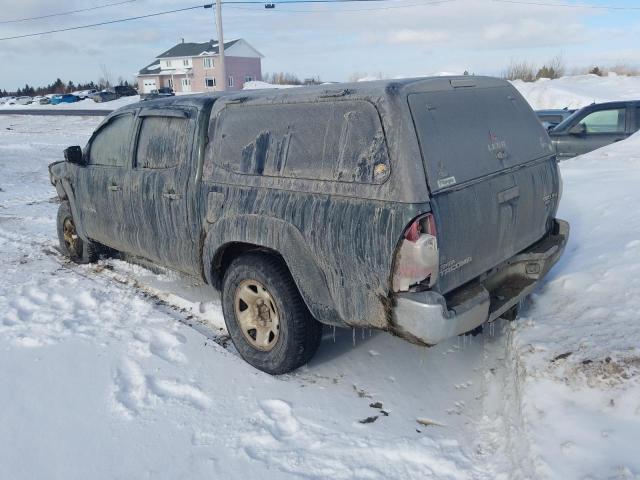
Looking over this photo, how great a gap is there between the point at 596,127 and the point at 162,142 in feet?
28.2

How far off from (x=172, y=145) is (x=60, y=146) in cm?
1638

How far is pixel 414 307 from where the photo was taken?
303cm

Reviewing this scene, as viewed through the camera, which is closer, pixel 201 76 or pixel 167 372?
pixel 167 372

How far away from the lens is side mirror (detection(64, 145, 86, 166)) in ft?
18.6

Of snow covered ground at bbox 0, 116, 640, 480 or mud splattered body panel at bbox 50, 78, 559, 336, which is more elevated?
mud splattered body panel at bbox 50, 78, 559, 336

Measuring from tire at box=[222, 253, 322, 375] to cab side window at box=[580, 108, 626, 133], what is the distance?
27.9ft

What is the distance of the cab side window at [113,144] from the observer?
5121 millimetres

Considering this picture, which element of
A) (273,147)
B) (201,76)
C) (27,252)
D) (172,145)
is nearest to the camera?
(273,147)

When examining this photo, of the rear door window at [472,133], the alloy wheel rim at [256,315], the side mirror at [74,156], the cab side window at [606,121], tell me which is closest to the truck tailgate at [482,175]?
the rear door window at [472,133]

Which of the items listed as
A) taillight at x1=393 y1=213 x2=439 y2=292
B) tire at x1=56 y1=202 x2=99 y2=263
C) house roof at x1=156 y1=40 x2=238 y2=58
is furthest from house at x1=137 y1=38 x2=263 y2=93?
taillight at x1=393 y1=213 x2=439 y2=292

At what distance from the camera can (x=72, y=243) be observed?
21.5ft

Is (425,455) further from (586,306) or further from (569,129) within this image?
(569,129)

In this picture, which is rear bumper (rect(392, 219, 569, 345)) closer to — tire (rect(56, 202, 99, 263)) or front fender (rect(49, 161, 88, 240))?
front fender (rect(49, 161, 88, 240))

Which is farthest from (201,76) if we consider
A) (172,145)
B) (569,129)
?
(172,145)
